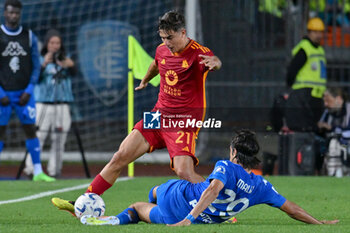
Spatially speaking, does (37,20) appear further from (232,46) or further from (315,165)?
(315,165)

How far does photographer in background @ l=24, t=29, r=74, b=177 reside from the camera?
41.9 feet

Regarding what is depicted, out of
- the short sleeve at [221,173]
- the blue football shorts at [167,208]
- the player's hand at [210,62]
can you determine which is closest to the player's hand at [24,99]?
the player's hand at [210,62]

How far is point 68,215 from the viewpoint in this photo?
7938 mm

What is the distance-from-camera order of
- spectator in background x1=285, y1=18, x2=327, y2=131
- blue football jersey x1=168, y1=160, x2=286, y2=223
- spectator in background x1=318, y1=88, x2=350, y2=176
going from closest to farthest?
blue football jersey x1=168, y1=160, x2=286, y2=223
spectator in background x1=318, y1=88, x2=350, y2=176
spectator in background x1=285, y1=18, x2=327, y2=131

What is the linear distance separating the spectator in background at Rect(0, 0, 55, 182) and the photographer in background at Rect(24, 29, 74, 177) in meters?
0.82

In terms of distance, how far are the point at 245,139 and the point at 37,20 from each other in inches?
462

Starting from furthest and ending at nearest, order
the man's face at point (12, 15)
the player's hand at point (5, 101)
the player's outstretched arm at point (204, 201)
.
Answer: the man's face at point (12, 15)
the player's hand at point (5, 101)
the player's outstretched arm at point (204, 201)

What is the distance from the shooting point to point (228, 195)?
21.0ft

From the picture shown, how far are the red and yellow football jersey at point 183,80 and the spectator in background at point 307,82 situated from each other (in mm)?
5391

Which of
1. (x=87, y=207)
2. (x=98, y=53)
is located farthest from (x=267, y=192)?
(x=98, y=53)

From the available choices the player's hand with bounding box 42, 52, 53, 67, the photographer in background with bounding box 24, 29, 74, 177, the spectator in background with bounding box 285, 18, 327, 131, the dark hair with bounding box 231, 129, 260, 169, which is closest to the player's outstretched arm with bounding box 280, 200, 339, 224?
the dark hair with bounding box 231, 129, 260, 169

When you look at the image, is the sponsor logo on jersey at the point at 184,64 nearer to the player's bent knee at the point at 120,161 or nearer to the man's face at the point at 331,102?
the player's bent knee at the point at 120,161

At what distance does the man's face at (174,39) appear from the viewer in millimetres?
7562

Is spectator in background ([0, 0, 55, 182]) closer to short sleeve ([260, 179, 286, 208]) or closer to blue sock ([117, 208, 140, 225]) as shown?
blue sock ([117, 208, 140, 225])
